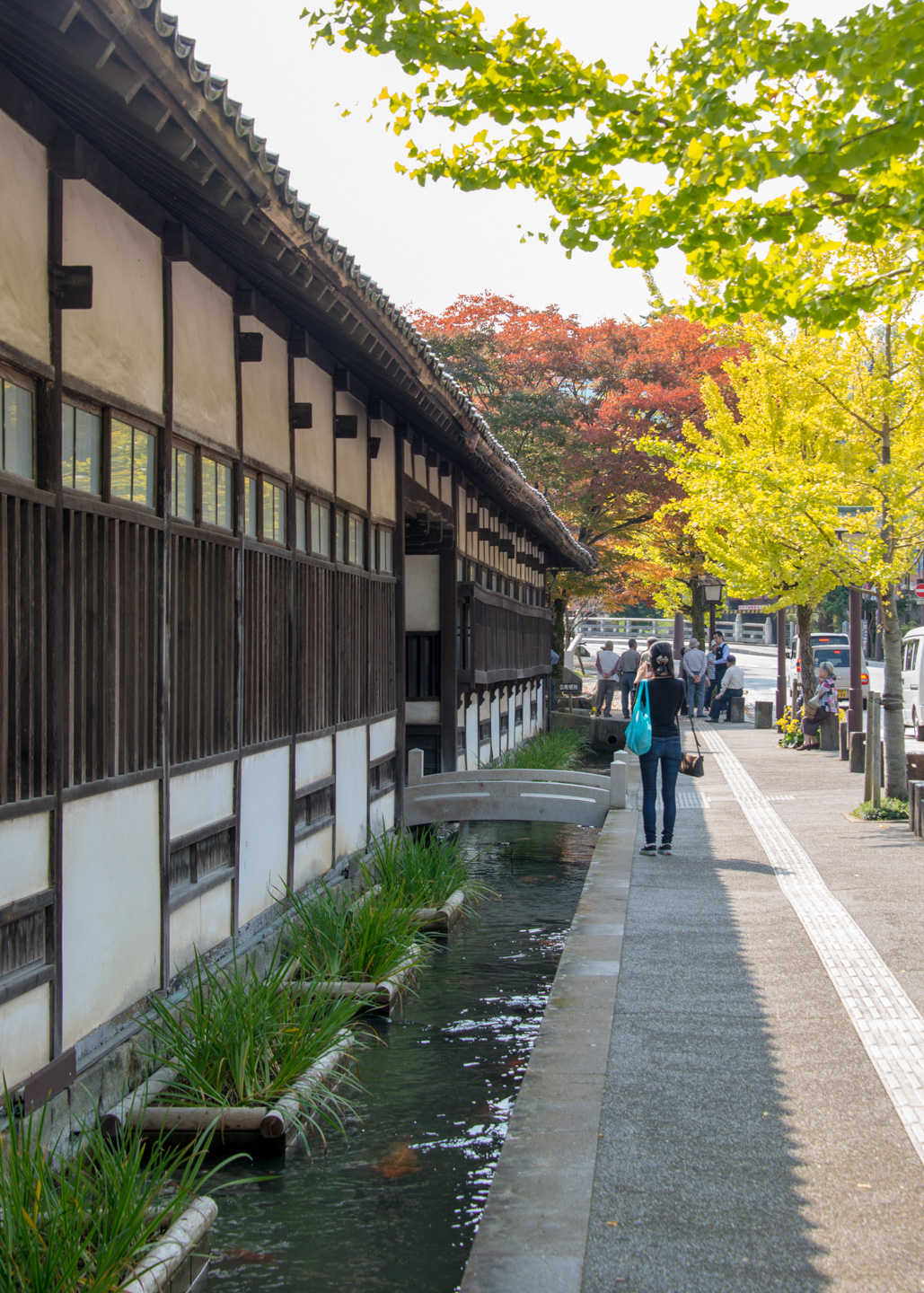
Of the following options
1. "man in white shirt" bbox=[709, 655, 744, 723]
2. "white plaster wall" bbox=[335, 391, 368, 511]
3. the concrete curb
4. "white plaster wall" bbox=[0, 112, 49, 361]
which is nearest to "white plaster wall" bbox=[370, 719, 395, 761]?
"white plaster wall" bbox=[335, 391, 368, 511]

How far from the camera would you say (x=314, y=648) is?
8.77 metres

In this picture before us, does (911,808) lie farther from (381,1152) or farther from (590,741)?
(590,741)

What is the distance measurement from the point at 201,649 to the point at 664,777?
567 cm

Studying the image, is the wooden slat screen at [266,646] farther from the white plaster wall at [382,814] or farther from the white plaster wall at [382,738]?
the white plaster wall at [382,814]

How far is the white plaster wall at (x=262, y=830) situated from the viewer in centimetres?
714

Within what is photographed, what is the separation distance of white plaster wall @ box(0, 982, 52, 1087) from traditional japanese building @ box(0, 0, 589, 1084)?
1 cm

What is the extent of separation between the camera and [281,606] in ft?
25.9

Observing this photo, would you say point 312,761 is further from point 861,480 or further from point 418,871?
point 861,480

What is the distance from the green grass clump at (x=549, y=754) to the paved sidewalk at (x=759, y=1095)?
18.4ft

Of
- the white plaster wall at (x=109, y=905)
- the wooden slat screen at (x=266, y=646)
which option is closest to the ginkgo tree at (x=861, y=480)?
the wooden slat screen at (x=266, y=646)

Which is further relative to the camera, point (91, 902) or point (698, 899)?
point (698, 899)

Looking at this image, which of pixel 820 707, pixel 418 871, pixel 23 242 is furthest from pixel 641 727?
pixel 820 707

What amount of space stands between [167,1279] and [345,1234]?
3.04ft

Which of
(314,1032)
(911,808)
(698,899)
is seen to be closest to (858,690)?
(911,808)
